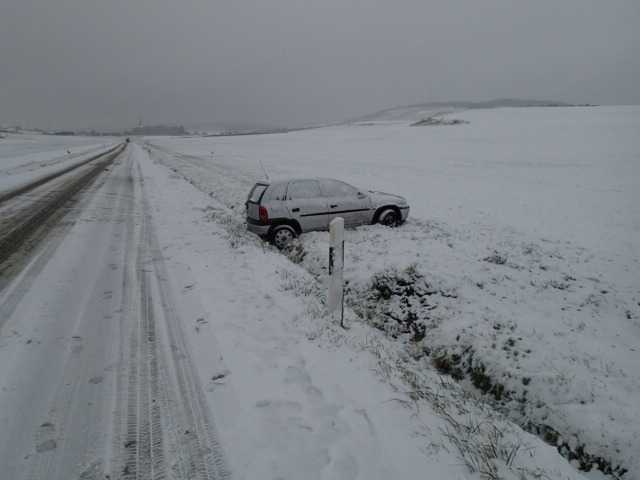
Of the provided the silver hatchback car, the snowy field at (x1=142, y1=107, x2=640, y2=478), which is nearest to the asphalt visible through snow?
the snowy field at (x1=142, y1=107, x2=640, y2=478)

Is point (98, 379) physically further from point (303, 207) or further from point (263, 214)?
point (303, 207)

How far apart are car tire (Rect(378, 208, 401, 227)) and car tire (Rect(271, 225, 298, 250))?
269cm

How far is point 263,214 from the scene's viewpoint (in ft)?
28.7

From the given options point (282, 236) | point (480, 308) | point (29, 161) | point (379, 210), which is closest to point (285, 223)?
point (282, 236)

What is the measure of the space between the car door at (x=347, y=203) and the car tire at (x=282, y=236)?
3.73 ft

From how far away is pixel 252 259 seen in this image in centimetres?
754

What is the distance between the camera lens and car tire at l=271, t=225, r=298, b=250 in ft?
29.6

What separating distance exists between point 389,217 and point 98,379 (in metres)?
8.27

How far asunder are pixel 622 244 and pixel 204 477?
10434 millimetres

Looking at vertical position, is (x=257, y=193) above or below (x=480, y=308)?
above

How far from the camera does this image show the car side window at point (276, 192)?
885cm

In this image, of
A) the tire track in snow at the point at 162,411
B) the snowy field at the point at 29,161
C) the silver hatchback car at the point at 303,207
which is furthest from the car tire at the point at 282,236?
the snowy field at the point at 29,161

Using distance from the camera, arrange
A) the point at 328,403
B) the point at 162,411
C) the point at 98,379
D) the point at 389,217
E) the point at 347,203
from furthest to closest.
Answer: the point at 389,217 → the point at 347,203 → the point at 98,379 → the point at 328,403 → the point at 162,411

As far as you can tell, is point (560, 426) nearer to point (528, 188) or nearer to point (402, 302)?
point (402, 302)
